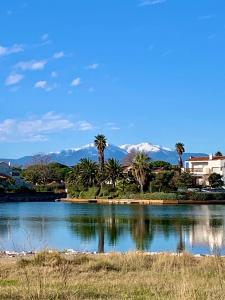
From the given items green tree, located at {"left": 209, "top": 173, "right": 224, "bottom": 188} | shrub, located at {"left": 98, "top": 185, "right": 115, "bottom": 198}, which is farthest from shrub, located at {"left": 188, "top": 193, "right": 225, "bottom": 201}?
green tree, located at {"left": 209, "top": 173, "right": 224, "bottom": 188}

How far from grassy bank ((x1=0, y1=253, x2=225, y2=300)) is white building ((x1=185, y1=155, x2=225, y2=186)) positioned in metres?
114

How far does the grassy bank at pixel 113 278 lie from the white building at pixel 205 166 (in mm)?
114164

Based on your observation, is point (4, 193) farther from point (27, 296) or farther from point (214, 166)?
point (27, 296)

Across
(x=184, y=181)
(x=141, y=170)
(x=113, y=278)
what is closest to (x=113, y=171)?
(x=141, y=170)

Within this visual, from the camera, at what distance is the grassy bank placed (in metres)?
8.80

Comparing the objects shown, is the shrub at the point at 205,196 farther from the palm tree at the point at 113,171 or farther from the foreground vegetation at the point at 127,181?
the palm tree at the point at 113,171

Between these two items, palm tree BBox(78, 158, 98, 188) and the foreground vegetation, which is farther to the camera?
palm tree BBox(78, 158, 98, 188)

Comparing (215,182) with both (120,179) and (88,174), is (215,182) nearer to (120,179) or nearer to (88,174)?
(120,179)

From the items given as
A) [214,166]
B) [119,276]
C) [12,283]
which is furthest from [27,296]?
[214,166]

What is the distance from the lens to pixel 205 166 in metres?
146

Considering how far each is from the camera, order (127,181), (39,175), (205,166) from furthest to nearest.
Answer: (39,175)
(205,166)
(127,181)

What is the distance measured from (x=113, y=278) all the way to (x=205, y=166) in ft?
447

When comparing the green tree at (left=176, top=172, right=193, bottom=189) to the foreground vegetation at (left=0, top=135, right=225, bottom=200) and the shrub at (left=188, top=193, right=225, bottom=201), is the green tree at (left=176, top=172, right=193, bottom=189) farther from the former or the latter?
the shrub at (left=188, top=193, right=225, bottom=201)

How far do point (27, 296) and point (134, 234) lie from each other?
93.5 feet
